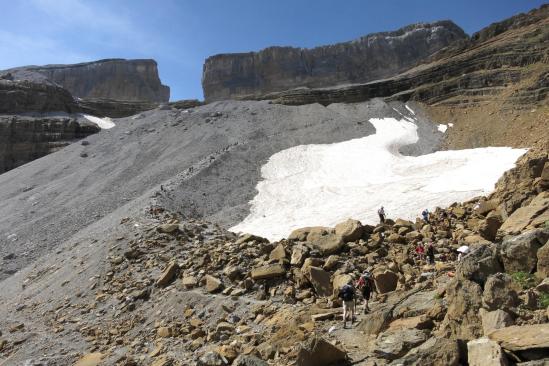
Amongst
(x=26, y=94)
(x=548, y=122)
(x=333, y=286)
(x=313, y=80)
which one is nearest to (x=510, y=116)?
(x=548, y=122)

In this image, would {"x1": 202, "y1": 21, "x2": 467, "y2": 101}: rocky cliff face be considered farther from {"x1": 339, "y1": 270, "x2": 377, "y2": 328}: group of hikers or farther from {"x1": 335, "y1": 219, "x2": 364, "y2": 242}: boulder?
{"x1": 339, "y1": 270, "x2": 377, "y2": 328}: group of hikers

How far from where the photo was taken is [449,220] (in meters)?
15.8

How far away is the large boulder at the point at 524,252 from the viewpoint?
311 inches

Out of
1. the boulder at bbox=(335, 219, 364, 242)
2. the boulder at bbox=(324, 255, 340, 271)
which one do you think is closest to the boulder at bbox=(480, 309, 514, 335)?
the boulder at bbox=(324, 255, 340, 271)

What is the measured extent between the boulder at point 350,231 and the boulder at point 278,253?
182 centimetres

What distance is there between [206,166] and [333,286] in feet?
67.8

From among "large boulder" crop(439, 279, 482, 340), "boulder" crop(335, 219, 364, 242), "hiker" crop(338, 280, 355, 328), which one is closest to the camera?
"large boulder" crop(439, 279, 482, 340)

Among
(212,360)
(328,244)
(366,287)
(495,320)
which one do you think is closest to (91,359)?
(212,360)

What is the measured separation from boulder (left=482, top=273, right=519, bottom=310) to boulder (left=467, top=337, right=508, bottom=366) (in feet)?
3.18

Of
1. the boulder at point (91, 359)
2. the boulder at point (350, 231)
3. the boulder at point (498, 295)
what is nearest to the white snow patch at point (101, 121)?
the boulder at point (350, 231)

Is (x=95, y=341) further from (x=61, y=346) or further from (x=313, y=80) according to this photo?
(x=313, y=80)

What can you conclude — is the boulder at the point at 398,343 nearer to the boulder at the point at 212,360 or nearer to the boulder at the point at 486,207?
the boulder at the point at 212,360

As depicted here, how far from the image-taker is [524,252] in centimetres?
795

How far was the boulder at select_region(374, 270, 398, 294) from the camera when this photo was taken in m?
11.0
